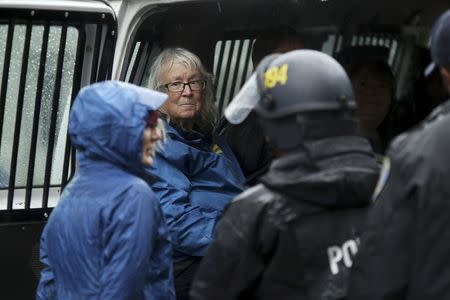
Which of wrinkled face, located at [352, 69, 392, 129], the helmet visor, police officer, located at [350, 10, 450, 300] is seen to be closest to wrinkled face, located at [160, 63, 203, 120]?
wrinkled face, located at [352, 69, 392, 129]

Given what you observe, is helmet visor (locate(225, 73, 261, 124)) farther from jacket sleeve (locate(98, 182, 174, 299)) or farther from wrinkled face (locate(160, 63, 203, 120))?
wrinkled face (locate(160, 63, 203, 120))

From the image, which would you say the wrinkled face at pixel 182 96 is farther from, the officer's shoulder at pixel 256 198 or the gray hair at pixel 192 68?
the officer's shoulder at pixel 256 198

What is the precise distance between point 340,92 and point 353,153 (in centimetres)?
18

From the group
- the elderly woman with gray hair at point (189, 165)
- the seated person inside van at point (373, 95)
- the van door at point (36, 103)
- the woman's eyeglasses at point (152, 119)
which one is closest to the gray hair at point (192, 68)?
the elderly woman with gray hair at point (189, 165)

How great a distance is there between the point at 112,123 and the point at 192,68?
4.35 feet

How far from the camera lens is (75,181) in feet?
13.6

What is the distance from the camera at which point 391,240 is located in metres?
3.12

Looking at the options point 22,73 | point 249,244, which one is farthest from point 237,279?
point 22,73

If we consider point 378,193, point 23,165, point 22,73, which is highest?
point 378,193

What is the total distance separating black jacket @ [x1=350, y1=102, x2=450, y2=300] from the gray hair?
7.03ft

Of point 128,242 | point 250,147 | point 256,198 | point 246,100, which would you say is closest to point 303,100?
point 256,198

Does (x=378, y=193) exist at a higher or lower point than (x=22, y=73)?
higher

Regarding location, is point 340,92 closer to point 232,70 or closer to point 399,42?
point 232,70

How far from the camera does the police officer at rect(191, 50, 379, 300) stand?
131 inches
